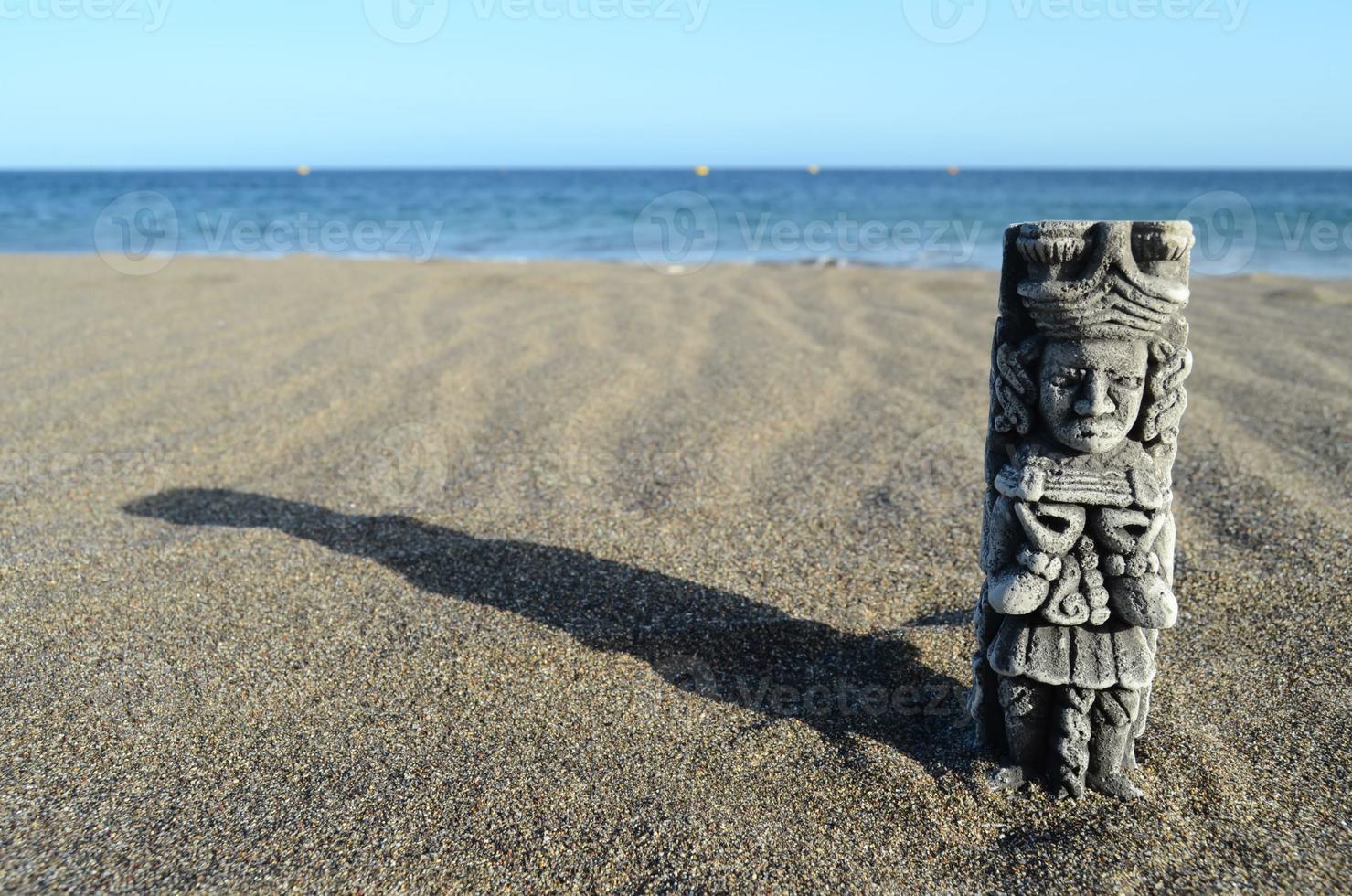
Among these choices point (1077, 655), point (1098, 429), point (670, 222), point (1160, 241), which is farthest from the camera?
point (670, 222)

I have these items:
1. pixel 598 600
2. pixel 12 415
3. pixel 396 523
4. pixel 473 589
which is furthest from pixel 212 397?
pixel 598 600

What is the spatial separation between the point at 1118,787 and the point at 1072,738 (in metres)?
0.27

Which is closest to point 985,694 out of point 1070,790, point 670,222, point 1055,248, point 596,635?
point 1070,790

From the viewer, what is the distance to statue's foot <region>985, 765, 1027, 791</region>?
10.7ft

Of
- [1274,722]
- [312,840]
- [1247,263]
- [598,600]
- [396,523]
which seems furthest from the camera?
[1247,263]

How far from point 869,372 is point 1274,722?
18.8 feet

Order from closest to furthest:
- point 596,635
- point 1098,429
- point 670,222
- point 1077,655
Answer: point 1098,429
point 1077,655
point 596,635
point 670,222

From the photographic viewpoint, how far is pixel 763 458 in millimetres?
6695

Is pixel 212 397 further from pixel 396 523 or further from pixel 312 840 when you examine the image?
pixel 312 840

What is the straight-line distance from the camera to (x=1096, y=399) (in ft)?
9.62

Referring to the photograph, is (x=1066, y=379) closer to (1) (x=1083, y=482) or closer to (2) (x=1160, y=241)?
(1) (x=1083, y=482)

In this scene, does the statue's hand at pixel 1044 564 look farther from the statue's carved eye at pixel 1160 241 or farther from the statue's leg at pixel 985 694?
the statue's carved eye at pixel 1160 241

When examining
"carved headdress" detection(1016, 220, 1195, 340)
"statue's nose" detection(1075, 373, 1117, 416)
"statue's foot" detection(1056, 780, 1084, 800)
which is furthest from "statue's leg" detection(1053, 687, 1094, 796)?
"carved headdress" detection(1016, 220, 1195, 340)

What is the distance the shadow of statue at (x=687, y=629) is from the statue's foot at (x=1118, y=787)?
49 centimetres
